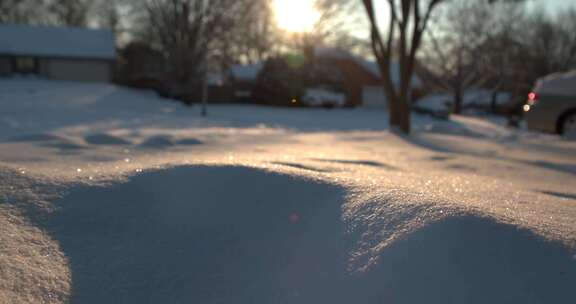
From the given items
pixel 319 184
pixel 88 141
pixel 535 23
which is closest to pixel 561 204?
pixel 319 184

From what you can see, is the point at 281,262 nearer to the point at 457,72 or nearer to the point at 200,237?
the point at 200,237

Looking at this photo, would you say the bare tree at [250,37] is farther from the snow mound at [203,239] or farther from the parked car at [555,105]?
the snow mound at [203,239]

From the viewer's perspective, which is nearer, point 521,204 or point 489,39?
point 521,204

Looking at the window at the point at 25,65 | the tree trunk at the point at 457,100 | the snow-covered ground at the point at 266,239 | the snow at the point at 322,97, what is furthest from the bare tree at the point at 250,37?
the snow-covered ground at the point at 266,239

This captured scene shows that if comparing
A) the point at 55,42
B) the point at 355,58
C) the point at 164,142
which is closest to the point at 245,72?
the point at 355,58

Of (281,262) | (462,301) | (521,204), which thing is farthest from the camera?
(521,204)
